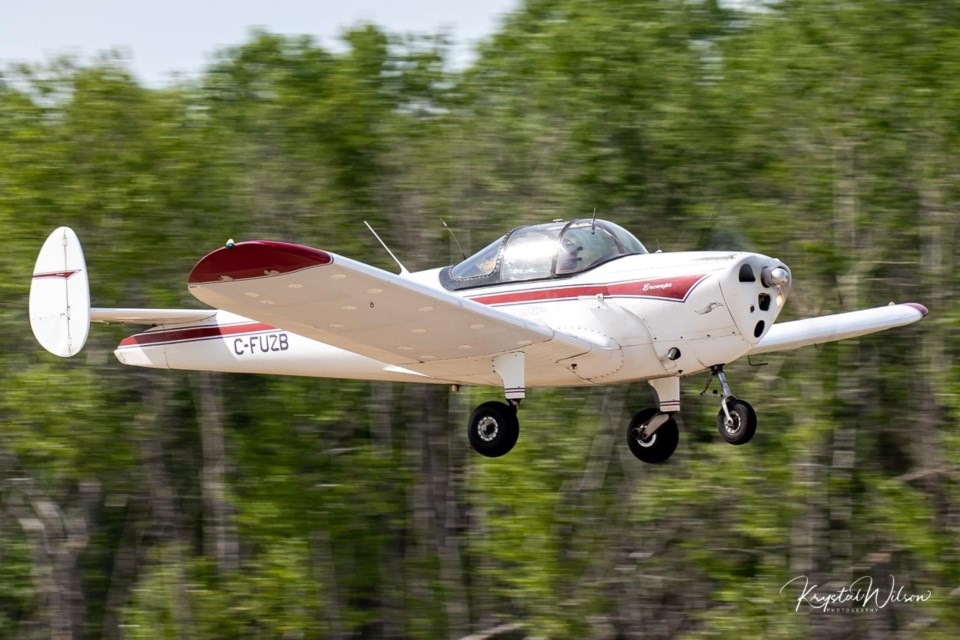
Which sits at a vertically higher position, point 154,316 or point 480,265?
point 480,265

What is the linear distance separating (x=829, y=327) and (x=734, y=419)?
5.66 feet

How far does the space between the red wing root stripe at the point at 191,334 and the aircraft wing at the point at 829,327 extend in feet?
15.3

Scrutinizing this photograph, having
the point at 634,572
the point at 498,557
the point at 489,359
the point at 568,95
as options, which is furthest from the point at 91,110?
the point at 489,359

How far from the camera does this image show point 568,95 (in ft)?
72.4

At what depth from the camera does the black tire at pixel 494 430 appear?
1166 cm

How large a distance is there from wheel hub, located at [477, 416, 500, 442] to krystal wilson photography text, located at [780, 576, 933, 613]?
9688 millimetres

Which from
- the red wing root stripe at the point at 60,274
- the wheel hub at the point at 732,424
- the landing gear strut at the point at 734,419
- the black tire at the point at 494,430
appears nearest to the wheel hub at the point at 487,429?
the black tire at the point at 494,430

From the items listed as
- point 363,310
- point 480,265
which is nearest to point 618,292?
point 480,265

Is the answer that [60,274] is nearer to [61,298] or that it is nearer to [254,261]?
[61,298]

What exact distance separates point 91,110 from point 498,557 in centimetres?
1002

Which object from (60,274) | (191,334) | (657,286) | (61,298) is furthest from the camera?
(191,334)

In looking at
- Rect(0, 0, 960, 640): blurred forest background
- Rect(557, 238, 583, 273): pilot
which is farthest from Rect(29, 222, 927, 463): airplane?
Rect(0, 0, 960, 640): blurred forest background

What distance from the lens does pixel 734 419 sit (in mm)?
11703

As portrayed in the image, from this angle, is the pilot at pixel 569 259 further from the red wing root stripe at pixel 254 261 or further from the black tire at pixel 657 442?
the red wing root stripe at pixel 254 261
